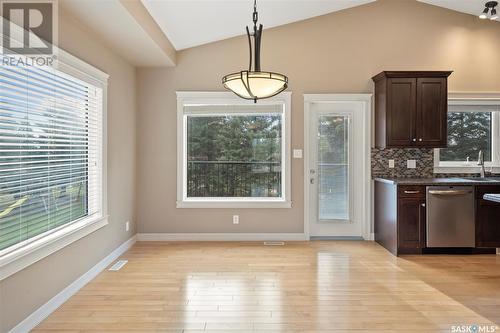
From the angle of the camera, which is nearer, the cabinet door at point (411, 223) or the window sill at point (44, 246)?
the window sill at point (44, 246)

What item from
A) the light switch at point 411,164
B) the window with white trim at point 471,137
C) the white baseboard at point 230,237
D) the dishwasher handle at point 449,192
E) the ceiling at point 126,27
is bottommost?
the white baseboard at point 230,237

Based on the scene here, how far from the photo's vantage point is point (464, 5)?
465 cm

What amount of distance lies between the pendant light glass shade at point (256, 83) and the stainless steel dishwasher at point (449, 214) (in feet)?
8.83

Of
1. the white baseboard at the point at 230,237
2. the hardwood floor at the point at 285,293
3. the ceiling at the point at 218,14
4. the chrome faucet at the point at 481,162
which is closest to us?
the hardwood floor at the point at 285,293

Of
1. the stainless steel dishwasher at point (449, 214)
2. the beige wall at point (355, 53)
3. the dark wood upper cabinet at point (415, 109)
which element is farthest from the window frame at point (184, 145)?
the stainless steel dishwasher at point (449, 214)

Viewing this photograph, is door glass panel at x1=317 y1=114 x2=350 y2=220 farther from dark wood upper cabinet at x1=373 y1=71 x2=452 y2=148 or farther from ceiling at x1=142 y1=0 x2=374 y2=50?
ceiling at x1=142 y1=0 x2=374 y2=50

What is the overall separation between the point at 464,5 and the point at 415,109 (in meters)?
1.58

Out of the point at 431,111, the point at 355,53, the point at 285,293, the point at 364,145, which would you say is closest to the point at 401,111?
the point at 431,111

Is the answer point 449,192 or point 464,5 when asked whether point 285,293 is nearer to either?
point 449,192

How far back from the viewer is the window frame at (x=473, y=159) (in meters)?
4.85

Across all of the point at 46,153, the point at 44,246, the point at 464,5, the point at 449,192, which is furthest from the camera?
the point at 464,5

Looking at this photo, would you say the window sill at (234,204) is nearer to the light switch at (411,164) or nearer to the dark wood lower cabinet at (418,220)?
the dark wood lower cabinet at (418,220)

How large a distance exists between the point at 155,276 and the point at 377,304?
2081mm

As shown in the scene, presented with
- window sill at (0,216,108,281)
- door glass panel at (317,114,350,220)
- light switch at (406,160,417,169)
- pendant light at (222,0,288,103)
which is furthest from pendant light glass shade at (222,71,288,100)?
light switch at (406,160,417,169)
